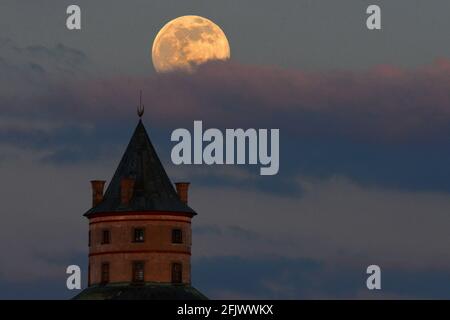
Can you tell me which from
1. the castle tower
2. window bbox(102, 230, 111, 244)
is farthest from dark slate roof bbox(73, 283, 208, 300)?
window bbox(102, 230, 111, 244)

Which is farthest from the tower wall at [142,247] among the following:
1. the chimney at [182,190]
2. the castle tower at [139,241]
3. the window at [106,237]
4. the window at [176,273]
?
the chimney at [182,190]

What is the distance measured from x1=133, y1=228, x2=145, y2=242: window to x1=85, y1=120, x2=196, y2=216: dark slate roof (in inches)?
58.8

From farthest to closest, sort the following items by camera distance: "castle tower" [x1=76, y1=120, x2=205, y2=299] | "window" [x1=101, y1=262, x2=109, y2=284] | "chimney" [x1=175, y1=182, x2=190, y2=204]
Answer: "chimney" [x1=175, y1=182, x2=190, y2=204] < "window" [x1=101, y1=262, x2=109, y2=284] < "castle tower" [x1=76, y1=120, x2=205, y2=299]

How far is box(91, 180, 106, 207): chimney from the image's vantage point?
5738 inches

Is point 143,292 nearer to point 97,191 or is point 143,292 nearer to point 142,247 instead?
point 142,247

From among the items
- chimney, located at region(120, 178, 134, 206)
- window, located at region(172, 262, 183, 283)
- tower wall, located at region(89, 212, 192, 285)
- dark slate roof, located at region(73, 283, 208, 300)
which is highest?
chimney, located at region(120, 178, 134, 206)

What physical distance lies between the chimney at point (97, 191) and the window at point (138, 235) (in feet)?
14.4

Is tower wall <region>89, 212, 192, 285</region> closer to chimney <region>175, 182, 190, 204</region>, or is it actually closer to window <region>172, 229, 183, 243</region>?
window <region>172, 229, 183, 243</region>

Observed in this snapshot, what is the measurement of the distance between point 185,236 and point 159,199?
3.32 meters

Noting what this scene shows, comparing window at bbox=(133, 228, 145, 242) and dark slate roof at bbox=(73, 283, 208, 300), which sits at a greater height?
window at bbox=(133, 228, 145, 242)

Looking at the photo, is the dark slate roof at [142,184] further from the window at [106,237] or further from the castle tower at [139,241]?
the window at [106,237]

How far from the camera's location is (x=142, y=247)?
467ft
